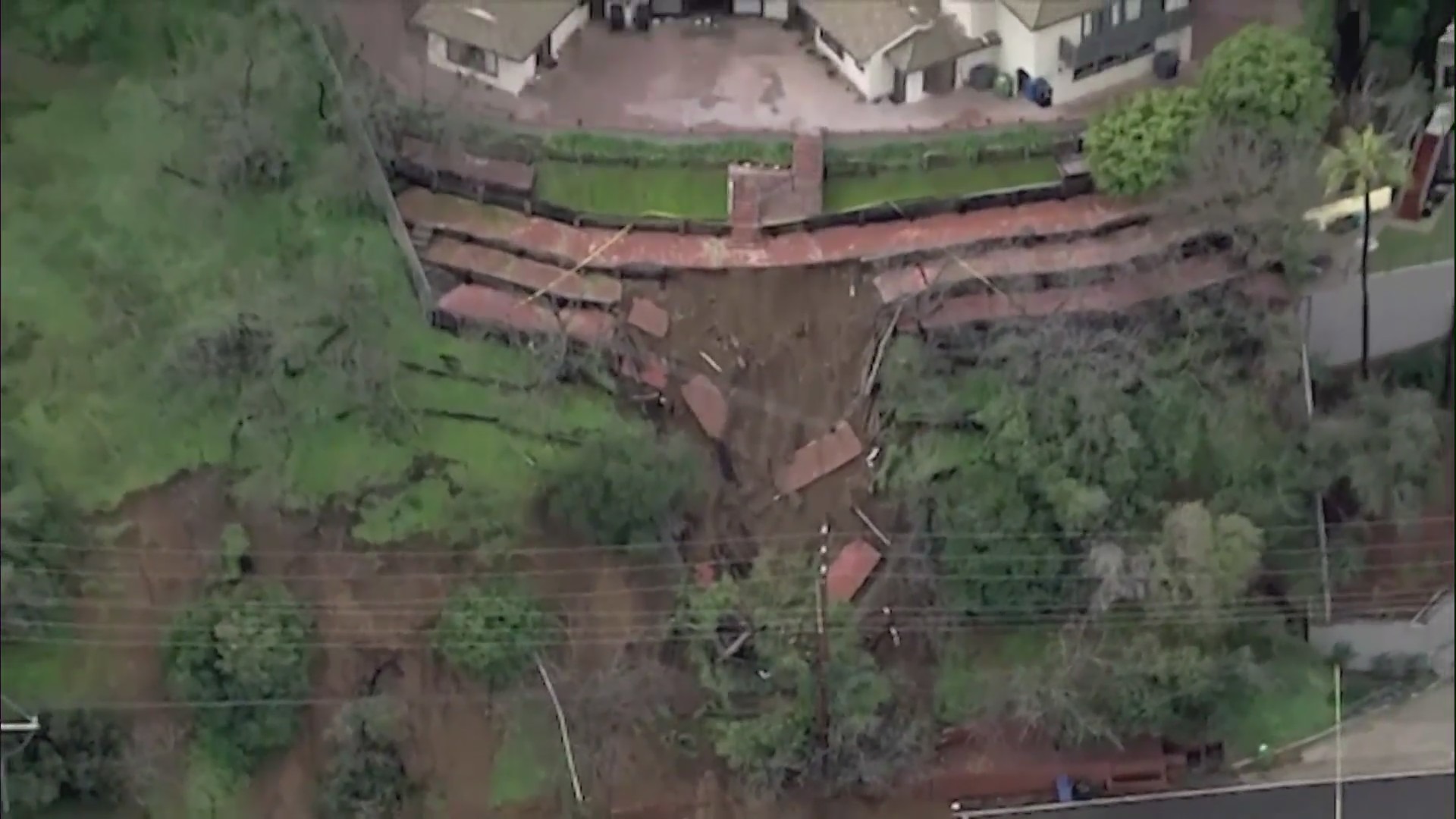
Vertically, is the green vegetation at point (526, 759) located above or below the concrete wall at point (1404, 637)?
below

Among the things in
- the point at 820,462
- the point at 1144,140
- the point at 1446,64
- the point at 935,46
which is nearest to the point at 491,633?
the point at 820,462

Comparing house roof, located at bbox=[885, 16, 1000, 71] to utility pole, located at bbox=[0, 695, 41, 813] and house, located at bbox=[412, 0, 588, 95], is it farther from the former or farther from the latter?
utility pole, located at bbox=[0, 695, 41, 813]

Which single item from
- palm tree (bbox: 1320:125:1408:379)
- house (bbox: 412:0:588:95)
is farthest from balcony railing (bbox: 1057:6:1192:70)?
house (bbox: 412:0:588:95)

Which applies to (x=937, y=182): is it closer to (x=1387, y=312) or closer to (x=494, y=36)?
(x=1387, y=312)

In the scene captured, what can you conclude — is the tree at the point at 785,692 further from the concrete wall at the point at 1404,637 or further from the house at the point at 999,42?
the house at the point at 999,42

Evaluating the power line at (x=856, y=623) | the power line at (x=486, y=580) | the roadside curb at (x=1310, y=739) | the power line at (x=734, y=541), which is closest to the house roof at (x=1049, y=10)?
the power line at (x=734, y=541)

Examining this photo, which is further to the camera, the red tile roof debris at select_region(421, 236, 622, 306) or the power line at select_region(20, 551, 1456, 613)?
the red tile roof debris at select_region(421, 236, 622, 306)
